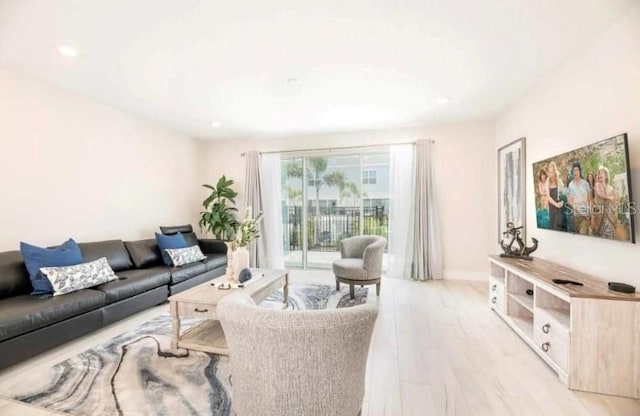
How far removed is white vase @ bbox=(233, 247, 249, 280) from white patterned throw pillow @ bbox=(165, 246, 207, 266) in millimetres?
1469

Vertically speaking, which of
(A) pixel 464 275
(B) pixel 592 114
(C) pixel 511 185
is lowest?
(A) pixel 464 275

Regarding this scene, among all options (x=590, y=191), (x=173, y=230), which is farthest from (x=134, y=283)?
(x=590, y=191)

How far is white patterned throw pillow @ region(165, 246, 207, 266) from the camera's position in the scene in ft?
12.5

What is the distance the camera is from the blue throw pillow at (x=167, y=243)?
3.84m

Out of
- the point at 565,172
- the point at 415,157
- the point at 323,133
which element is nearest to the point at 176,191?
the point at 323,133

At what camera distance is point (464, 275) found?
15.1 feet

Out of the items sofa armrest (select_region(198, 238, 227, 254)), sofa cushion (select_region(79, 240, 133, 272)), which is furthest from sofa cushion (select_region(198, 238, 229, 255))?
sofa cushion (select_region(79, 240, 133, 272))

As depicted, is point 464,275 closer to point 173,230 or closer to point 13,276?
point 173,230

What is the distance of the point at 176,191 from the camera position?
5078mm

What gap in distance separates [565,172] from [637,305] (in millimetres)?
1213

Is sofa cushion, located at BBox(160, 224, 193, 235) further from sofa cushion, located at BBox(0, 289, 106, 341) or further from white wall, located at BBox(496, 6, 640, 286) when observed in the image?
white wall, located at BBox(496, 6, 640, 286)

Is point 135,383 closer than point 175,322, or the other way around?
point 135,383

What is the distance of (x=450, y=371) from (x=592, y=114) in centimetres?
234

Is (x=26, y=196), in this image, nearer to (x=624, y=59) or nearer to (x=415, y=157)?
(x=415, y=157)
